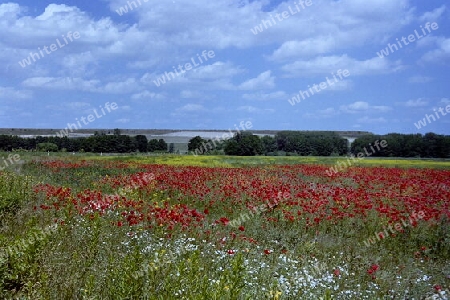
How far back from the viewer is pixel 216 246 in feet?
23.7

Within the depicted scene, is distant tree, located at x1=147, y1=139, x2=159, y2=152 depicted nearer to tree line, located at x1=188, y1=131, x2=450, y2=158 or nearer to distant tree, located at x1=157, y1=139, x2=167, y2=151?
distant tree, located at x1=157, y1=139, x2=167, y2=151

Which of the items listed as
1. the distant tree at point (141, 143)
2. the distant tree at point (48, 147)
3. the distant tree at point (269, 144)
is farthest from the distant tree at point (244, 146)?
the distant tree at point (48, 147)

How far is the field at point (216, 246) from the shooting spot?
4.52 metres

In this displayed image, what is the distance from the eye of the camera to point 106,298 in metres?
4.41

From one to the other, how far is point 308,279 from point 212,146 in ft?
159

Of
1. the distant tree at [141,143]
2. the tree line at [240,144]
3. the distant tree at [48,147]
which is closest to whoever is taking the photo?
the tree line at [240,144]

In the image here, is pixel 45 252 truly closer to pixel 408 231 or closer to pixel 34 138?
pixel 408 231

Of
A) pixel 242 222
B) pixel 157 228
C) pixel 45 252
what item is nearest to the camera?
pixel 45 252

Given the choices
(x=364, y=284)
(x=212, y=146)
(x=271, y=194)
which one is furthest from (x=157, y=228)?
(x=212, y=146)

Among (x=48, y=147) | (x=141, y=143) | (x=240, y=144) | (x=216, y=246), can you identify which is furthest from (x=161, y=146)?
(x=216, y=246)

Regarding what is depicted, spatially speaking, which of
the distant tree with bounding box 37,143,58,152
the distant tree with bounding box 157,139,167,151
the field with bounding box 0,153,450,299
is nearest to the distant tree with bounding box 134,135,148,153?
the distant tree with bounding box 157,139,167,151

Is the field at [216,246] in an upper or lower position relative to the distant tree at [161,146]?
lower

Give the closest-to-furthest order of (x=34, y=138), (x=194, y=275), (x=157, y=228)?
(x=194, y=275) → (x=157, y=228) → (x=34, y=138)

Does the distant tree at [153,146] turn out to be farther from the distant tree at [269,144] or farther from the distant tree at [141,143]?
the distant tree at [269,144]
